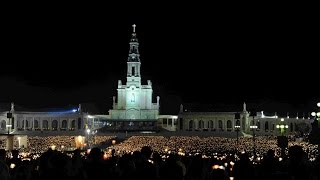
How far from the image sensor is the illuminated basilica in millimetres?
104312

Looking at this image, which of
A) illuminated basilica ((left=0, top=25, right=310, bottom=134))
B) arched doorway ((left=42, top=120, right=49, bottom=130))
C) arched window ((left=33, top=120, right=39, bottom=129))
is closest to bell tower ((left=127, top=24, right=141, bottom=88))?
illuminated basilica ((left=0, top=25, right=310, bottom=134))

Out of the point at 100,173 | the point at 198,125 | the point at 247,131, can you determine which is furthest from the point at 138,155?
the point at 198,125

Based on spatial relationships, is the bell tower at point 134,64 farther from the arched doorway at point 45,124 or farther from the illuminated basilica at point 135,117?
the arched doorway at point 45,124

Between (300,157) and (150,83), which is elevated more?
(150,83)

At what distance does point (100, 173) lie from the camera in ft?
34.0

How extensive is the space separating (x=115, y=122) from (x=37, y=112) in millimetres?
12677

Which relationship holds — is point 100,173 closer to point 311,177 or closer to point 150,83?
point 311,177

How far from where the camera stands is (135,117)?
10475 centimetres

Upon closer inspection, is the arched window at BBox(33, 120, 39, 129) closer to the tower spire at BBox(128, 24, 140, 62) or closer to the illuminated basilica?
the illuminated basilica

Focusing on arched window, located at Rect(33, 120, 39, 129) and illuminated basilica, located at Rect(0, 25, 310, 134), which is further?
arched window, located at Rect(33, 120, 39, 129)

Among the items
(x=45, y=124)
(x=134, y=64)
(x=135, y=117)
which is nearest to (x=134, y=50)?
(x=134, y=64)

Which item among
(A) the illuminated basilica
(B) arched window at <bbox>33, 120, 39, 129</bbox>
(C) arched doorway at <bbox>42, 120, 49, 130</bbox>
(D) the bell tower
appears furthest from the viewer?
(C) arched doorway at <bbox>42, 120, 49, 130</bbox>

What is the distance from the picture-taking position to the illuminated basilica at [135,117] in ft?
342

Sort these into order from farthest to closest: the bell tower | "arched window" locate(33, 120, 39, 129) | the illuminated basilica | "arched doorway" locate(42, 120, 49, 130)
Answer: "arched doorway" locate(42, 120, 49, 130)
"arched window" locate(33, 120, 39, 129)
the bell tower
the illuminated basilica
